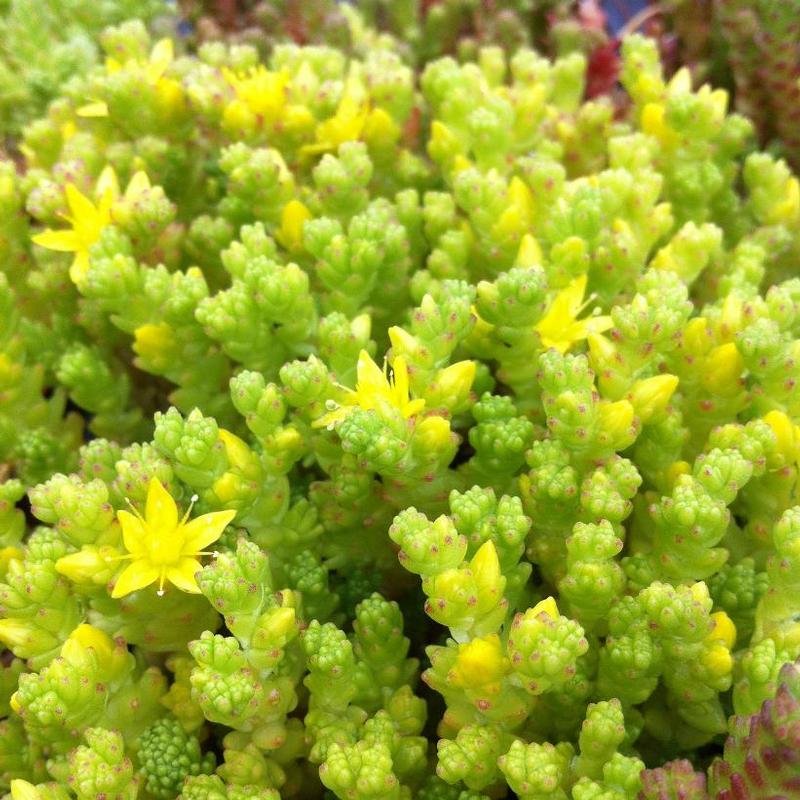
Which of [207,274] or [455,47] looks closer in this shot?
[207,274]

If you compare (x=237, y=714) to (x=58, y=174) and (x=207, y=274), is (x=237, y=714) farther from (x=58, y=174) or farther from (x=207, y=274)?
(x=58, y=174)

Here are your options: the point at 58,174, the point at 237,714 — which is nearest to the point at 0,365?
the point at 58,174

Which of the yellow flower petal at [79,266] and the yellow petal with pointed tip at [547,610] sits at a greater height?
the yellow petal with pointed tip at [547,610]

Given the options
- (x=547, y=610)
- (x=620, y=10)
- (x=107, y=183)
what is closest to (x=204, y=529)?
(x=547, y=610)

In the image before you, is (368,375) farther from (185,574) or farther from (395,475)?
(185,574)

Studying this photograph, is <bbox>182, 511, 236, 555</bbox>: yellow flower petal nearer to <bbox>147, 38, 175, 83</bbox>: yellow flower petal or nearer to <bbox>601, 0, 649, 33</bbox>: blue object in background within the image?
<bbox>147, 38, 175, 83</bbox>: yellow flower petal

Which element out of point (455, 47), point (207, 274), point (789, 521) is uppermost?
point (789, 521)

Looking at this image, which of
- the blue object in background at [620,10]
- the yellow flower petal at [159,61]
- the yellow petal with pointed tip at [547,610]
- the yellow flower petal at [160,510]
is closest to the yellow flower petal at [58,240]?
the yellow flower petal at [159,61]

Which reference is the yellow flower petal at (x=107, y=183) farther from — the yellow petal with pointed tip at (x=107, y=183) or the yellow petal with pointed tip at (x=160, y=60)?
the yellow petal with pointed tip at (x=160, y=60)
